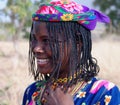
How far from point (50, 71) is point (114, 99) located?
13.2 inches

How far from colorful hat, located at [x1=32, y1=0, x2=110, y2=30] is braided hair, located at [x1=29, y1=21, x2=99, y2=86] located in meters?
0.03

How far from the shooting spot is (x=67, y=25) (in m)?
2.28

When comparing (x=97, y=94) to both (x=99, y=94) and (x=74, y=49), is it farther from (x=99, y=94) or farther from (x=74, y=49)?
(x=74, y=49)

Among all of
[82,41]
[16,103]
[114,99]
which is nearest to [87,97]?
[114,99]

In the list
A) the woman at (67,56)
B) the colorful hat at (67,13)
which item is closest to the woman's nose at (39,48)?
the woman at (67,56)

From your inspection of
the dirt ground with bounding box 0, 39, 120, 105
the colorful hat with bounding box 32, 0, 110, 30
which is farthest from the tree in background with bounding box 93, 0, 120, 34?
the colorful hat with bounding box 32, 0, 110, 30

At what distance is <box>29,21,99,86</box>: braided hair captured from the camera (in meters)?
2.25

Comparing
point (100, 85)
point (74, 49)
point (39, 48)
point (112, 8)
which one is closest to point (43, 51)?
point (39, 48)

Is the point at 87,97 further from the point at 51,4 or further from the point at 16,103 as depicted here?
the point at 16,103

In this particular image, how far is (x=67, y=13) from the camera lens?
2.28 m

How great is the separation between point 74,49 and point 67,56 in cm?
5

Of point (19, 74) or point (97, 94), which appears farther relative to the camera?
point (19, 74)

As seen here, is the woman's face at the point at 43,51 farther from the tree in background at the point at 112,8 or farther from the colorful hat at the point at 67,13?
the tree in background at the point at 112,8

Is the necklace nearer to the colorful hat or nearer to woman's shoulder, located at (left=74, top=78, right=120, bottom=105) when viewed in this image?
woman's shoulder, located at (left=74, top=78, right=120, bottom=105)
